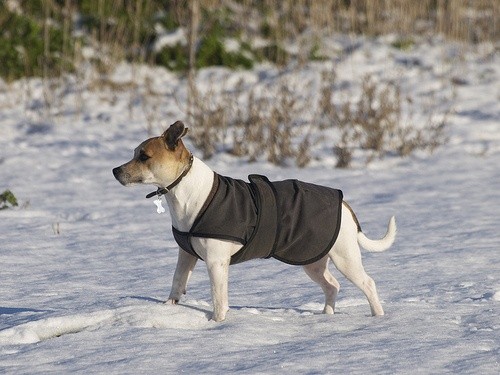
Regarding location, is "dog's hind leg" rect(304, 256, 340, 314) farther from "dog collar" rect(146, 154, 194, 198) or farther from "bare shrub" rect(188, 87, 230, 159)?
"bare shrub" rect(188, 87, 230, 159)

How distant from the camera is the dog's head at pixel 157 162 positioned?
448cm

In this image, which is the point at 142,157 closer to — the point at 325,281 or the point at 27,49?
the point at 325,281

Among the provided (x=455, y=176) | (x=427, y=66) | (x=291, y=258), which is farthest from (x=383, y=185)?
(x=427, y=66)

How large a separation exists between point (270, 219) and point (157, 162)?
0.60 m

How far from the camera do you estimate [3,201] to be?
8.03m

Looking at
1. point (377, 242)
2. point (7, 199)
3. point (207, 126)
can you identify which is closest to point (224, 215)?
point (377, 242)

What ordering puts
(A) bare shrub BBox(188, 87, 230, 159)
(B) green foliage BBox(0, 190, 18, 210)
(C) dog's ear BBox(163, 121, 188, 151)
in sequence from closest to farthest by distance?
(C) dog's ear BBox(163, 121, 188, 151) < (B) green foliage BBox(0, 190, 18, 210) < (A) bare shrub BBox(188, 87, 230, 159)

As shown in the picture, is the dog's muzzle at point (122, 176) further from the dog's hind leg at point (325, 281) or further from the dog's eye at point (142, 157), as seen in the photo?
the dog's hind leg at point (325, 281)

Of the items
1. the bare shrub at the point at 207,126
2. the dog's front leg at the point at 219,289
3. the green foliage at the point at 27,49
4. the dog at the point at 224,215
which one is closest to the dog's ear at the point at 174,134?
the dog at the point at 224,215

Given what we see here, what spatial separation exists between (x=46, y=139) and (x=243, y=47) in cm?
442

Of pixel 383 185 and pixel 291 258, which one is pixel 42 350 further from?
pixel 383 185

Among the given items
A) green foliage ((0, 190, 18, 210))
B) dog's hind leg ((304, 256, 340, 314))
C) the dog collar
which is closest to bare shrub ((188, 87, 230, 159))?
green foliage ((0, 190, 18, 210))

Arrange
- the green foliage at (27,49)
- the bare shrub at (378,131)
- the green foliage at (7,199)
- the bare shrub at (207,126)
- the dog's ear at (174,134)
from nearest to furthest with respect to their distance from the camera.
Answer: the dog's ear at (174,134)
the green foliage at (7,199)
the bare shrub at (207,126)
the bare shrub at (378,131)
the green foliage at (27,49)

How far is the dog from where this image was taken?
177 inches
